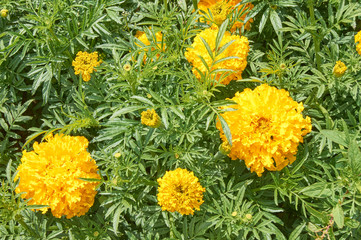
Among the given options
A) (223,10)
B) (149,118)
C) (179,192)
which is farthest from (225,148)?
(223,10)

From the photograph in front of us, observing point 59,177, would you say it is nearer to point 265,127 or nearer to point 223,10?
point 265,127

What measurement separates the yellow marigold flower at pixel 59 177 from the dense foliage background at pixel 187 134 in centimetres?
9

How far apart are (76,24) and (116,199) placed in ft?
4.02

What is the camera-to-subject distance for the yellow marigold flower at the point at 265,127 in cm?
198

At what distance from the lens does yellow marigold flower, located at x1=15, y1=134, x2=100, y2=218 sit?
2092 mm

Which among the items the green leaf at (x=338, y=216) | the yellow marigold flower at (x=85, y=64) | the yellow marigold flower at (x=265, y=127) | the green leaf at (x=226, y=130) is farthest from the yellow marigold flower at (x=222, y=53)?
the green leaf at (x=338, y=216)

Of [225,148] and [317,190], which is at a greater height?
[225,148]

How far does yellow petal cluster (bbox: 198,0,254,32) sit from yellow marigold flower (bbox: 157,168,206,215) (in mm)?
1005

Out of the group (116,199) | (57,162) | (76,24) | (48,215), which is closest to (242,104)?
(116,199)

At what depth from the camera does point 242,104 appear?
205 cm

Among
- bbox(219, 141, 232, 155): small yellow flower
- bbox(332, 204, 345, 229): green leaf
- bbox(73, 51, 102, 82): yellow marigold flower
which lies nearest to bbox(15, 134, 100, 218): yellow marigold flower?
bbox(73, 51, 102, 82): yellow marigold flower

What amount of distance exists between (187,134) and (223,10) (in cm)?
81

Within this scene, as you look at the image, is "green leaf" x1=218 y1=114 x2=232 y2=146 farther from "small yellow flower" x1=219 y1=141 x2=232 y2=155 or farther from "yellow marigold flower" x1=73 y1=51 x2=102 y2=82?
"yellow marigold flower" x1=73 y1=51 x2=102 y2=82

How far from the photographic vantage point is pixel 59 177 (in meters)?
2.09
